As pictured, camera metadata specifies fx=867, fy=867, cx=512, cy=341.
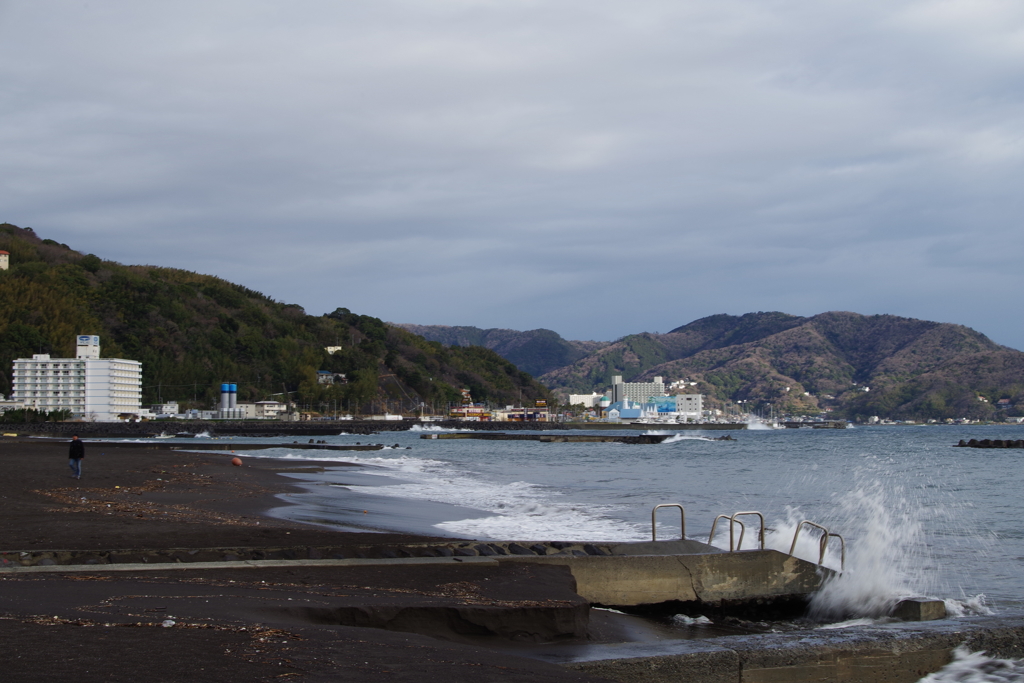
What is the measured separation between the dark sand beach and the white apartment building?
118 meters

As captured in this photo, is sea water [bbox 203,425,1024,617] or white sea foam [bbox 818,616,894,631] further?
sea water [bbox 203,425,1024,617]

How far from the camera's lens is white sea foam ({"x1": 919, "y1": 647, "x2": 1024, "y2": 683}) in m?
6.45

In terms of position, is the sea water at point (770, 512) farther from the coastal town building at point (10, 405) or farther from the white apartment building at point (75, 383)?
the white apartment building at point (75, 383)

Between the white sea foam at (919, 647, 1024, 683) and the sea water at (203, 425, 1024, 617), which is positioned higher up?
the white sea foam at (919, 647, 1024, 683)

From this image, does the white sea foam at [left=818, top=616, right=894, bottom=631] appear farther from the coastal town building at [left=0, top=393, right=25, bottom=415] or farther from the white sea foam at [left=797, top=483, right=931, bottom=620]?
the coastal town building at [left=0, top=393, right=25, bottom=415]

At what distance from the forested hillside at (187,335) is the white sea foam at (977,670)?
13650 cm

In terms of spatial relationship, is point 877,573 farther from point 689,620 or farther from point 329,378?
point 329,378

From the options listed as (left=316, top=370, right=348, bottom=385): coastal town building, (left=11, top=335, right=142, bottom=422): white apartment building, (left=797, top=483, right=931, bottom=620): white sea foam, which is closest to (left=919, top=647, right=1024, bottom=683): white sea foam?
(left=797, top=483, right=931, bottom=620): white sea foam

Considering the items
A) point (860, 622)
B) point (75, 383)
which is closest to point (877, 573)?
point (860, 622)

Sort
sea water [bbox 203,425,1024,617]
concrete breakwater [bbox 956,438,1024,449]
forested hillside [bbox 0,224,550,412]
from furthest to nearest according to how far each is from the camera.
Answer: forested hillside [bbox 0,224,550,412] → concrete breakwater [bbox 956,438,1024,449] → sea water [bbox 203,425,1024,617]

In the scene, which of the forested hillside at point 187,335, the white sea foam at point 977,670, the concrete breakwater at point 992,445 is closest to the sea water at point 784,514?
the white sea foam at point 977,670

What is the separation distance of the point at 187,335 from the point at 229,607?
159 meters

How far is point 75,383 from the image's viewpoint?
12000 cm

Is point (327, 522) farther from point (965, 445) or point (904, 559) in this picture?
point (965, 445)
